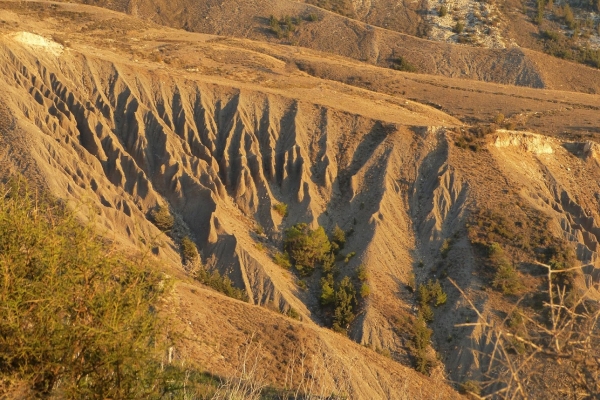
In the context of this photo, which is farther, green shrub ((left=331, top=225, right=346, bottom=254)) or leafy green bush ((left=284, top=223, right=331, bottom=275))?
green shrub ((left=331, top=225, right=346, bottom=254))

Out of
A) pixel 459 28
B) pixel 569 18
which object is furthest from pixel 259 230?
pixel 569 18

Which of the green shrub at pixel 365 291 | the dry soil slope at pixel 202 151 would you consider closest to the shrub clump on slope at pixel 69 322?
the dry soil slope at pixel 202 151

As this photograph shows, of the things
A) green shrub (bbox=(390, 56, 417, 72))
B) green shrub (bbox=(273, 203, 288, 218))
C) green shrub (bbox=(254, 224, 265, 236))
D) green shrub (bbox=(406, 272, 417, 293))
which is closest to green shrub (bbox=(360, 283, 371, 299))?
green shrub (bbox=(406, 272, 417, 293))

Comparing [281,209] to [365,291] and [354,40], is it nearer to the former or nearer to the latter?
[365,291]

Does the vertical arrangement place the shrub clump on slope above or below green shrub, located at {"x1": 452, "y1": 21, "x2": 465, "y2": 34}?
above

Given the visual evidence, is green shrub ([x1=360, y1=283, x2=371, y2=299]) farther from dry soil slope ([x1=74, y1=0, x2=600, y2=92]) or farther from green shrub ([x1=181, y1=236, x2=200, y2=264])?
dry soil slope ([x1=74, y1=0, x2=600, y2=92])

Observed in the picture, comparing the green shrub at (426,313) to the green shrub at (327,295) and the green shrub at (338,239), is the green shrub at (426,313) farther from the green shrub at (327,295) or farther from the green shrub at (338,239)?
Result: the green shrub at (338,239)
